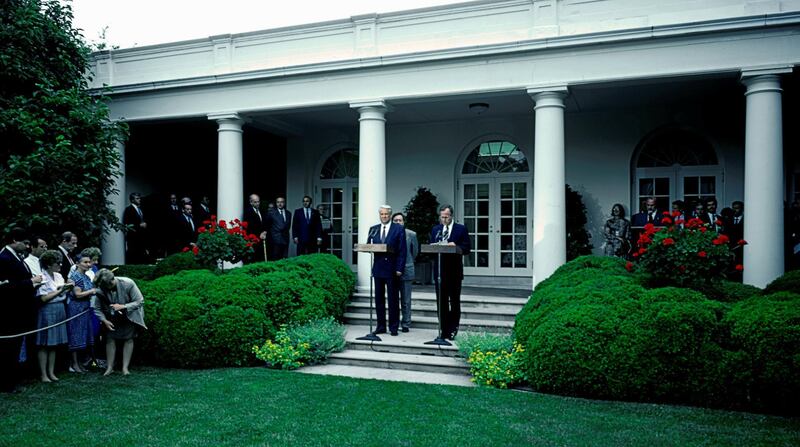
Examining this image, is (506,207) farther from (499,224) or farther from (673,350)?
(673,350)

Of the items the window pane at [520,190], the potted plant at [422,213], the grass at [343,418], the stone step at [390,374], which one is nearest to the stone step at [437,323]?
the stone step at [390,374]

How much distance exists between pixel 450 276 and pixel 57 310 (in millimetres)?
5353

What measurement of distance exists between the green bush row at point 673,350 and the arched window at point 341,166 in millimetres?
10063

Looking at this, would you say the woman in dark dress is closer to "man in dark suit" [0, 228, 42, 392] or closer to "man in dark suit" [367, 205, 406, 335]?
"man in dark suit" [367, 205, 406, 335]

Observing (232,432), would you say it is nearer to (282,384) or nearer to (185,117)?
(282,384)

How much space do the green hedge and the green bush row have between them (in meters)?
3.76

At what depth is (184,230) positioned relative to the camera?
13148 millimetres

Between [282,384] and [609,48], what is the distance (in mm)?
7617

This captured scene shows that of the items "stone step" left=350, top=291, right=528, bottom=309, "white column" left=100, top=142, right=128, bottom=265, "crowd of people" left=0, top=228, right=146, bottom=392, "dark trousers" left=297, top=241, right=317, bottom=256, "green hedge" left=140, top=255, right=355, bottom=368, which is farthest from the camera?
"white column" left=100, top=142, right=128, bottom=265

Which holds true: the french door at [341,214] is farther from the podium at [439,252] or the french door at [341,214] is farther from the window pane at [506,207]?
the podium at [439,252]

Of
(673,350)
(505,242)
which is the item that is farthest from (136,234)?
(673,350)

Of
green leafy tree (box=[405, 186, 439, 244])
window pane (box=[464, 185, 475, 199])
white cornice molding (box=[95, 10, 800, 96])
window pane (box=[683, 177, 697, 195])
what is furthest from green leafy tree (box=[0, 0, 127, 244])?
window pane (box=[683, 177, 697, 195])

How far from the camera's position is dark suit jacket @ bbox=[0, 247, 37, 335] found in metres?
6.89

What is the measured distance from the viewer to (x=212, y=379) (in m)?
7.34
